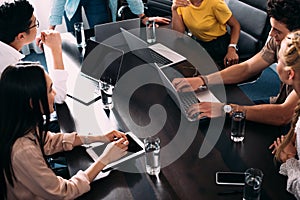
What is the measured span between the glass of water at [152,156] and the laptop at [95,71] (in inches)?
20.1

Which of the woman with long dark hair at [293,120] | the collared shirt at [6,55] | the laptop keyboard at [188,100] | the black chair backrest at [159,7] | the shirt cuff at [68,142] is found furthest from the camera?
the black chair backrest at [159,7]

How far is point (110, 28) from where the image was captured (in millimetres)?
2195

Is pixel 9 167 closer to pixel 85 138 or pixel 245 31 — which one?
pixel 85 138

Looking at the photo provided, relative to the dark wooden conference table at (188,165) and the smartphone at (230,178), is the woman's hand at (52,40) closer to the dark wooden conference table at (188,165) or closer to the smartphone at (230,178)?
the dark wooden conference table at (188,165)


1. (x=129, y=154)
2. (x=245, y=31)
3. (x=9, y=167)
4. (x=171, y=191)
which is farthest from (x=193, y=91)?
(x=245, y=31)

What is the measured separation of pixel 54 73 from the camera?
1.83m

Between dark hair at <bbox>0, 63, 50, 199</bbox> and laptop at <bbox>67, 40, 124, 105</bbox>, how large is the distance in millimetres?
475

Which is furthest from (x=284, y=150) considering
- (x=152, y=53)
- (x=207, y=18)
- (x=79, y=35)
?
(x=79, y=35)

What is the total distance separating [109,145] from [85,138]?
131 millimetres

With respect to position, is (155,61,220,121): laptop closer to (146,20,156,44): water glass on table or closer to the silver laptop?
the silver laptop

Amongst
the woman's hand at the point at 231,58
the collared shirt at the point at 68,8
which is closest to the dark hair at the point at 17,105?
the woman's hand at the point at 231,58

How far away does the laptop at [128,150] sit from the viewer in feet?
4.38

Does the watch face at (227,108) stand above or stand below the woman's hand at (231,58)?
above

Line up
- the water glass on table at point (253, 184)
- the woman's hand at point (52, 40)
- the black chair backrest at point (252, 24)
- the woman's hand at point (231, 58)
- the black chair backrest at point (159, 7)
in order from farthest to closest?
the black chair backrest at point (159, 7) < the black chair backrest at point (252, 24) < the woman's hand at point (231, 58) < the woman's hand at point (52, 40) < the water glass on table at point (253, 184)
